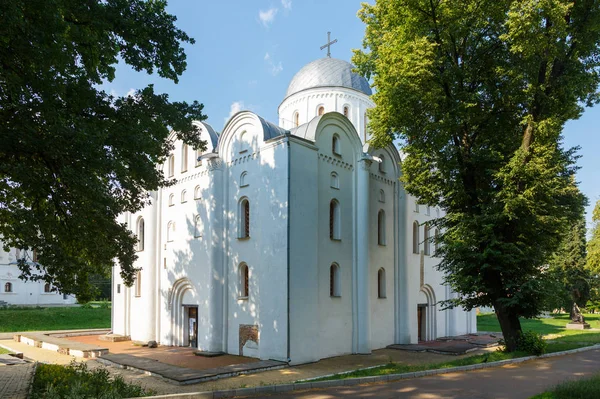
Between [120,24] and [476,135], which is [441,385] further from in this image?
[120,24]

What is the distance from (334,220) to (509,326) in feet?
26.7

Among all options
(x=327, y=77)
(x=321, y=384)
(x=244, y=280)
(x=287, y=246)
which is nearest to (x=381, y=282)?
(x=244, y=280)

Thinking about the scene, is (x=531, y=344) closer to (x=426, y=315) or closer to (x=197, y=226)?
(x=426, y=315)

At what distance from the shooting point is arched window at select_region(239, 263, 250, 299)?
19.8 m

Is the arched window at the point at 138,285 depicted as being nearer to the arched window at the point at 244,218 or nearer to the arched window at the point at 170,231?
the arched window at the point at 170,231

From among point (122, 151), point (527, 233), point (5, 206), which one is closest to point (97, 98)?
point (122, 151)

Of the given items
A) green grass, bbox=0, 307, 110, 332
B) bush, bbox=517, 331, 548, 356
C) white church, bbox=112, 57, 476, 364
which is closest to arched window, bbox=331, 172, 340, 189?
white church, bbox=112, 57, 476, 364

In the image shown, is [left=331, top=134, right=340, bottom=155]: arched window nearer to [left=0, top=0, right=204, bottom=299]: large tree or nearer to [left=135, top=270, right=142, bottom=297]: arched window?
[left=0, top=0, right=204, bottom=299]: large tree

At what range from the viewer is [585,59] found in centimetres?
1605

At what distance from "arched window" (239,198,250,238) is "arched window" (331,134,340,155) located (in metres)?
4.50

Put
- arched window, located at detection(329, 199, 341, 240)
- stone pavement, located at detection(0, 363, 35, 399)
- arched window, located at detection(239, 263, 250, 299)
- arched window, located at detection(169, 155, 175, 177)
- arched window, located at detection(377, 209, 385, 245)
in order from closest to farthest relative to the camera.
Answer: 1. stone pavement, located at detection(0, 363, 35, 399)
2. arched window, located at detection(239, 263, 250, 299)
3. arched window, located at detection(329, 199, 341, 240)
4. arched window, located at detection(377, 209, 385, 245)
5. arched window, located at detection(169, 155, 175, 177)

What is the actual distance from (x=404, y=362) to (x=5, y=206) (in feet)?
49.0

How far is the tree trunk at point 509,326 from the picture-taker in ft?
53.2

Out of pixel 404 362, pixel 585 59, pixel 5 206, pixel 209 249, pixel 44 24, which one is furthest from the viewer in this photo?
pixel 209 249
